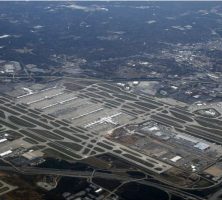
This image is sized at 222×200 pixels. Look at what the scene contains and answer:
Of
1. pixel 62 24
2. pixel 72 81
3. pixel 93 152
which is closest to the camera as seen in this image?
pixel 93 152

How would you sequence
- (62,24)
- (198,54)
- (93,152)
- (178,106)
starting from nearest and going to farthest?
1. (93,152)
2. (178,106)
3. (198,54)
4. (62,24)

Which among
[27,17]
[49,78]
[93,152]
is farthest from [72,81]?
[27,17]

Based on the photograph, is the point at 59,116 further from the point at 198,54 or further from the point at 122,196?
the point at 198,54

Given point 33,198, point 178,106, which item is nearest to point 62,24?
point 178,106

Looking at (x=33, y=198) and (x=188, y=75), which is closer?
(x=33, y=198)

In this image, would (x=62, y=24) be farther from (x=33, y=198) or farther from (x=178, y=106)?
(x=33, y=198)

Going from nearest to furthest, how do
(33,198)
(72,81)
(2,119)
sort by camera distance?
1. (33,198)
2. (2,119)
3. (72,81)

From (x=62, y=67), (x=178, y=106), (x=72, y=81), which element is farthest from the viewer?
(x=62, y=67)

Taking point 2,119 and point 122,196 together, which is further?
point 2,119
